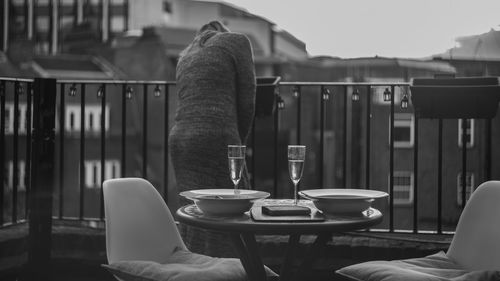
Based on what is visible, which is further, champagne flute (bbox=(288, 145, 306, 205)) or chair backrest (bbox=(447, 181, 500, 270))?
chair backrest (bbox=(447, 181, 500, 270))

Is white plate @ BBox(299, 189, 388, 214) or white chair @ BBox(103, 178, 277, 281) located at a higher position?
white plate @ BBox(299, 189, 388, 214)

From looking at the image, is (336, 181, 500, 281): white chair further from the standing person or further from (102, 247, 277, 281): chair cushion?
the standing person

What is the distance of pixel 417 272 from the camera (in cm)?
165

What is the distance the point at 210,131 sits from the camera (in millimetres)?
2135

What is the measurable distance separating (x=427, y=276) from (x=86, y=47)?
25.0m

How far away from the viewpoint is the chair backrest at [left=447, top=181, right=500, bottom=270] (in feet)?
5.87

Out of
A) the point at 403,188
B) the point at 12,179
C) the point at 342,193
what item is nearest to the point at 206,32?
the point at 342,193

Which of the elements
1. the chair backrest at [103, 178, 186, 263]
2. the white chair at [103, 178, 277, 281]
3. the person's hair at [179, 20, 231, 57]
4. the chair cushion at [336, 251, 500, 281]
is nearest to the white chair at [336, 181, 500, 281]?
the chair cushion at [336, 251, 500, 281]

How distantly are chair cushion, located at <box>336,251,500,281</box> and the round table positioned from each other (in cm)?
20

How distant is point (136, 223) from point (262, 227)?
2.29 feet

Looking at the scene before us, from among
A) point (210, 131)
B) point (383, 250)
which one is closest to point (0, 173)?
point (210, 131)

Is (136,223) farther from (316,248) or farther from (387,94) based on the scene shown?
(387,94)

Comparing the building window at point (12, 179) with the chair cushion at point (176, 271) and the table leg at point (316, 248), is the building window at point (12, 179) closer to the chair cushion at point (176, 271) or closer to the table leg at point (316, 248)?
the chair cushion at point (176, 271)

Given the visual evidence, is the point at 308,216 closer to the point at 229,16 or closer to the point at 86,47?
the point at 229,16
